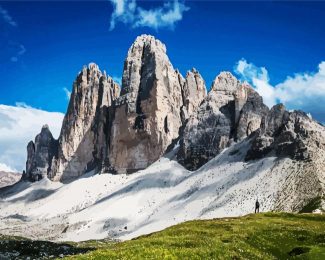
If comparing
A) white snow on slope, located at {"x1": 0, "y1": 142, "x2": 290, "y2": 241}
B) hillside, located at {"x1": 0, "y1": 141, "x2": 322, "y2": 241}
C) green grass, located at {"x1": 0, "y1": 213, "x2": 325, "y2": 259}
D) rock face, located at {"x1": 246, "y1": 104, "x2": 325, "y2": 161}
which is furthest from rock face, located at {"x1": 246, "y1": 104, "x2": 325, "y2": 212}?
green grass, located at {"x1": 0, "y1": 213, "x2": 325, "y2": 259}

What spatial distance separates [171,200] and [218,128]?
158ft

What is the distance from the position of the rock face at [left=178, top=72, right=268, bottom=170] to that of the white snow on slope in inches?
327

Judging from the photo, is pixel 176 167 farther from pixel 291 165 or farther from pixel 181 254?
pixel 181 254

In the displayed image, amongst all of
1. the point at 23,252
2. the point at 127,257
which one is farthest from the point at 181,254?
the point at 23,252

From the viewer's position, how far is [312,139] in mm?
135875

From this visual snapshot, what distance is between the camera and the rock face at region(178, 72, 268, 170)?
184 meters

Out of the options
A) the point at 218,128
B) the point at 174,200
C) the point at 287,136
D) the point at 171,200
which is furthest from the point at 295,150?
the point at 218,128

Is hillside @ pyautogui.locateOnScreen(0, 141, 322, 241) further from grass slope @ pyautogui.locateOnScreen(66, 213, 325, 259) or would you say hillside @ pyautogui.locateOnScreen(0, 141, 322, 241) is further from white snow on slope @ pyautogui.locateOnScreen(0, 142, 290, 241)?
grass slope @ pyautogui.locateOnScreen(66, 213, 325, 259)

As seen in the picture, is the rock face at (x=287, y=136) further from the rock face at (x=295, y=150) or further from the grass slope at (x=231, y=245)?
the grass slope at (x=231, y=245)

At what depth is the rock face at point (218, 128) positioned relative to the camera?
7239 inches

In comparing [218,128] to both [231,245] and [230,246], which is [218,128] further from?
[230,246]

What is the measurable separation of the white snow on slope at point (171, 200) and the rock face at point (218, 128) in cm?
831

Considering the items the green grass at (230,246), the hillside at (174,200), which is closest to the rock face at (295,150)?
the hillside at (174,200)

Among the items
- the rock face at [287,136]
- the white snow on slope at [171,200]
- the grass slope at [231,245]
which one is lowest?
the grass slope at [231,245]
